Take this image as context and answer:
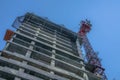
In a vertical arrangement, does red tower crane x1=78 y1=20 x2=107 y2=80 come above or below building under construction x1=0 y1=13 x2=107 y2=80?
above

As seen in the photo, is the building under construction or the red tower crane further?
the red tower crane

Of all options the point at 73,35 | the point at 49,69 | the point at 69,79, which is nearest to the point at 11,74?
the point at 49,69

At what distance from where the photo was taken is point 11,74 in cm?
938

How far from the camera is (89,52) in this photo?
32.0m

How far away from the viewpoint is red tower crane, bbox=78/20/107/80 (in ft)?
82.1

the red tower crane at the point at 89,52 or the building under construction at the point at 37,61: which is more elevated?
the red tower crane at the point at 89,52

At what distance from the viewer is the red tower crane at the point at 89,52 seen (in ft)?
82.1

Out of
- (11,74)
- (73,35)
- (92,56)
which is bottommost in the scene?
(11,74)

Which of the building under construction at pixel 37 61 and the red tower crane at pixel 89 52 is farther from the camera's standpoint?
the red tower crane at pixel 89 52

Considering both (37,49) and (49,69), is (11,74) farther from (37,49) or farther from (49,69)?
(37,49)

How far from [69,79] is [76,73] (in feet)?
4.57

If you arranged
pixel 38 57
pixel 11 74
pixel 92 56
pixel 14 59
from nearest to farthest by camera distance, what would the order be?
pixel 11 74 < pixel 14 59 < pixel 38 57 < pixel 92 56

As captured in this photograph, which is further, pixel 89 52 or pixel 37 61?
pixel 89 52

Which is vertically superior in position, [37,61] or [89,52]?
[89,52]
